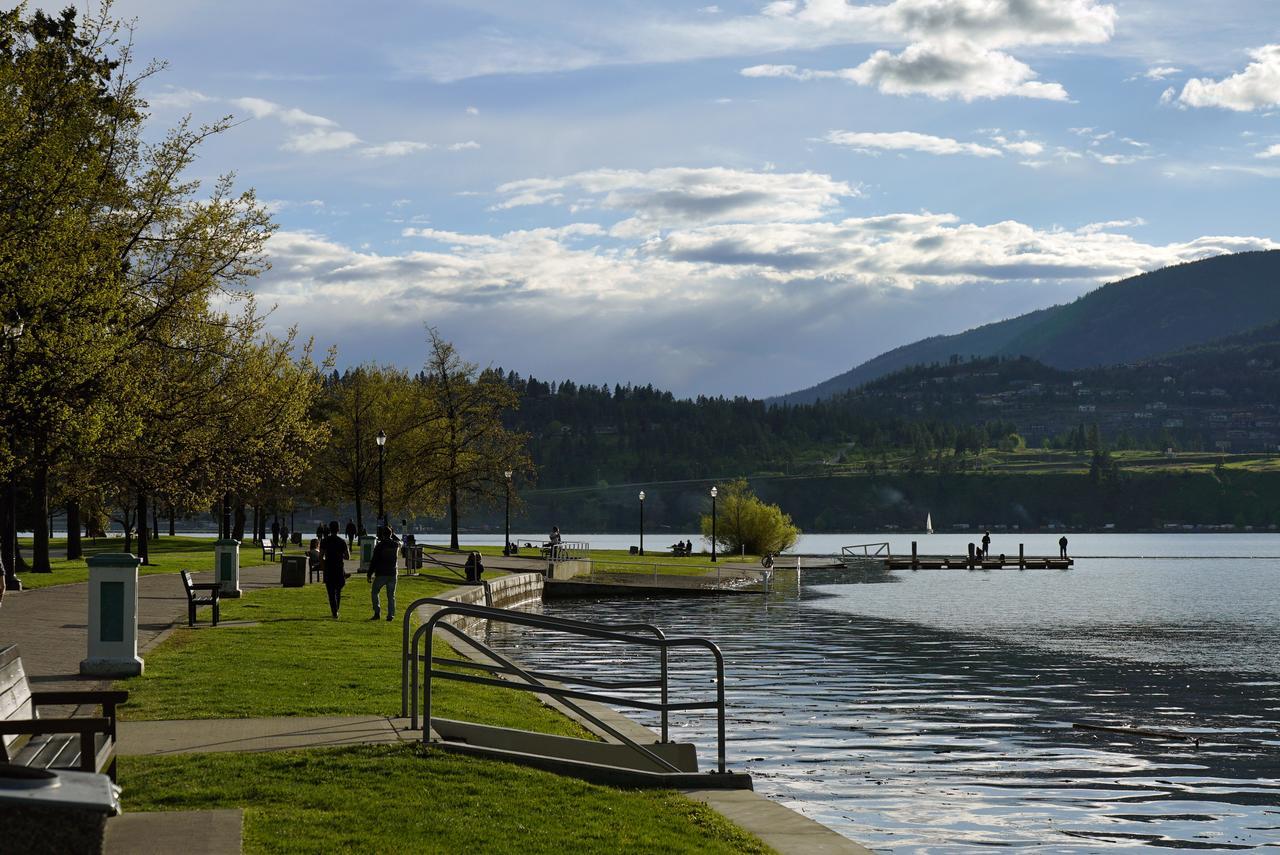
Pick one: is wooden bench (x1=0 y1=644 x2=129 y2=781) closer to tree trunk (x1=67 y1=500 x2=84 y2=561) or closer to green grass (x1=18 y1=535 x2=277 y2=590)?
green grass (x1=18 y1=535 x2=277 y2=590)

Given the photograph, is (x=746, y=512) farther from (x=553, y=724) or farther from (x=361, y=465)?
(x=553, y=724)

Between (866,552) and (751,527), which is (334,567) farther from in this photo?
(866,552)

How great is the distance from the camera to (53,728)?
7352mm

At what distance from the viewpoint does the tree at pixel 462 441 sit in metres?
76.0

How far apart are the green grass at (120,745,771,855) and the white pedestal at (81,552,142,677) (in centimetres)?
622

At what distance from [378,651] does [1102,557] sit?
122430mm

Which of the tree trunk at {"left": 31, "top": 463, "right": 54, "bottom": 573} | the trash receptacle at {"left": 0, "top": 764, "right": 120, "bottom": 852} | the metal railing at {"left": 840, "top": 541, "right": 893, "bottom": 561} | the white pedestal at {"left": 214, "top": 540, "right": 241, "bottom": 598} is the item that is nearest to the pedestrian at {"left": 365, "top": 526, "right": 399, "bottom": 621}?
the white pedestal at {"left": 214, "top": 540, "right": 241, "bottom": 598}

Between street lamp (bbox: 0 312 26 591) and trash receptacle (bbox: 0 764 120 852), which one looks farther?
street lamp (bbox: 0 312 26 591)

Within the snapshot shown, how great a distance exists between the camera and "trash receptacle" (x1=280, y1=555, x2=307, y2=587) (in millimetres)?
38344

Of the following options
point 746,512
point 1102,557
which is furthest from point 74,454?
point 1102,557

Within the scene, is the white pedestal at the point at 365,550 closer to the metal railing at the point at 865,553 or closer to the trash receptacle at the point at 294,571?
the trash receptacle at the point at 294,571

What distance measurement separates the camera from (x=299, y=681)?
16750 mm

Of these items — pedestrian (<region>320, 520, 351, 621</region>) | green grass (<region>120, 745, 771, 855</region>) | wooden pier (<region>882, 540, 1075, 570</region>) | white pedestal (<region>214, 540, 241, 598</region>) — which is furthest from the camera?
wooden pier (<region>882, 540, 1075, 570</region>)

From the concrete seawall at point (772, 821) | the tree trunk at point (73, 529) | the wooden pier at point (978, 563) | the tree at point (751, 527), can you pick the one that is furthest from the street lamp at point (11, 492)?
the wooden pier at point (978, 563)
